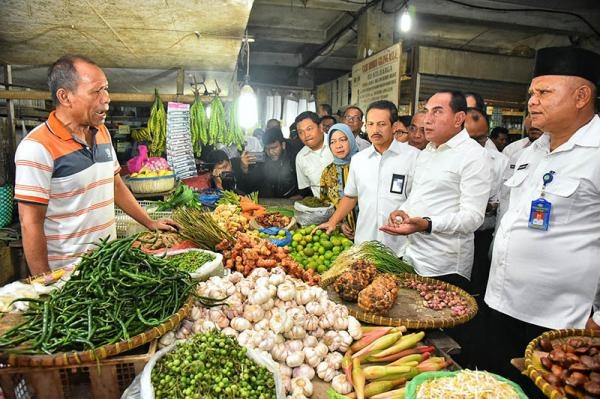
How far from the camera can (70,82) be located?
2803 mm

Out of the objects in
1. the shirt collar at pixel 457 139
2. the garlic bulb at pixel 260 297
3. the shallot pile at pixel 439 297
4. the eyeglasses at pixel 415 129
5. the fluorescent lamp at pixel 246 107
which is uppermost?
the fluorescent lamp at pixel 246 107

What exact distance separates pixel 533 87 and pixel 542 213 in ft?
2.98

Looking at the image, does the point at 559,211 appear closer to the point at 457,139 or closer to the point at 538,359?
the point at 457,139

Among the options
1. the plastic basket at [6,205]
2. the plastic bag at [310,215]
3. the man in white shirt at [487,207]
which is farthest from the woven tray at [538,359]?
the plastic basket at [6,205]

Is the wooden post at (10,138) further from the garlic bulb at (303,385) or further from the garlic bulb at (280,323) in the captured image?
→ the garlic bulb at (303,385)

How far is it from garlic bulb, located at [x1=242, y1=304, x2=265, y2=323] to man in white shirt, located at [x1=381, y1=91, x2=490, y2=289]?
4.77 ft

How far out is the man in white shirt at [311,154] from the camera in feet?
18.8

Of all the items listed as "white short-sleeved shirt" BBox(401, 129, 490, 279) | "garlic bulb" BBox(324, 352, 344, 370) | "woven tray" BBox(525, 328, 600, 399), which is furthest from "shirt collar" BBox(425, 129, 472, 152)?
"garlic bulb" BBox(324, 352, 344, 370)

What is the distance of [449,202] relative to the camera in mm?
3365

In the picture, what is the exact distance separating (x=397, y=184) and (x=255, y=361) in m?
2.79

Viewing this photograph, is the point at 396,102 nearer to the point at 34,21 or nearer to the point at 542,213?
the point at 542,213

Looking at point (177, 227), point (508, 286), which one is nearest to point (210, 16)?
point (177, 227)

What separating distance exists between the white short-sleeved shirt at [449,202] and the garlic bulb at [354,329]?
4.18ft

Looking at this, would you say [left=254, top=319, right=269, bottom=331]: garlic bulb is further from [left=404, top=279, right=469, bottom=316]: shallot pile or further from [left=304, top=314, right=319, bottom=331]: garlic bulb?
[left=404, top=279, right=469, bottom=316]: shallot pile
